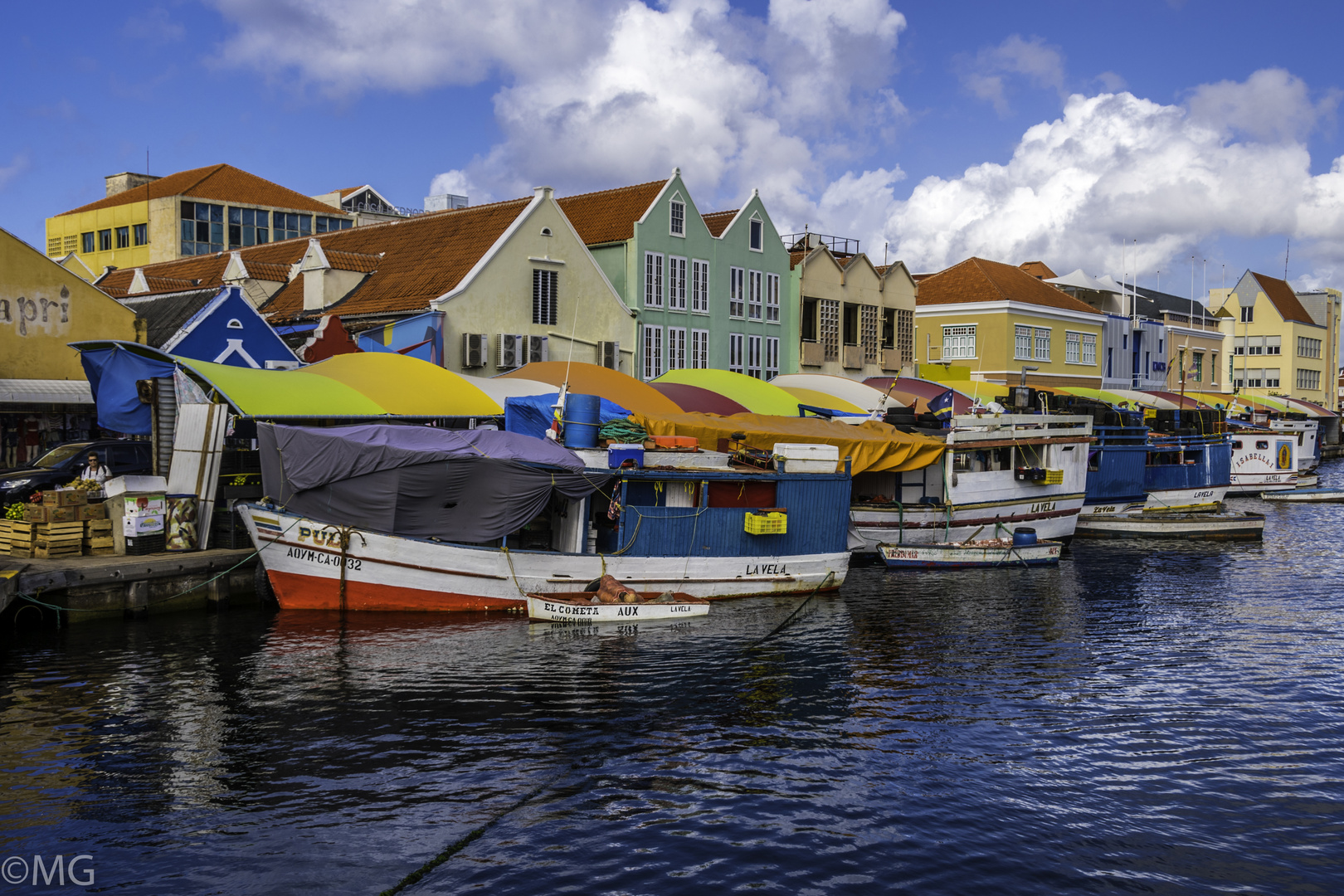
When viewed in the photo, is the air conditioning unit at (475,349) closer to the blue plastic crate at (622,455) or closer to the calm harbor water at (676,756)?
the blue plastic crate at (622,455)

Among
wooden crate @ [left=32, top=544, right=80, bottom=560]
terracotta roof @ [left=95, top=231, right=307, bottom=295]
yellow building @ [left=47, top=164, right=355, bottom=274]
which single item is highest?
yellow building @ [left=47, top=164, right=355, bottom=274]

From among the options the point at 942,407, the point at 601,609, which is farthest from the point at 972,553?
the point at 601,609

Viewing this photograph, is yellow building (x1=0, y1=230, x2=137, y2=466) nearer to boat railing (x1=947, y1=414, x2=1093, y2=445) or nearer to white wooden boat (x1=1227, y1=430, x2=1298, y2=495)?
boat railing (x1=947, y1=414, x2=1093, y2=445)

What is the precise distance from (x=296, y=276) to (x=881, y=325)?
108 feet

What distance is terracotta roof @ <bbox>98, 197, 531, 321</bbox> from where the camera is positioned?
4312 centimetres

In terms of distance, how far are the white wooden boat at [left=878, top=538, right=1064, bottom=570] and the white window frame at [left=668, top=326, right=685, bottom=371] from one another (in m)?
18.6

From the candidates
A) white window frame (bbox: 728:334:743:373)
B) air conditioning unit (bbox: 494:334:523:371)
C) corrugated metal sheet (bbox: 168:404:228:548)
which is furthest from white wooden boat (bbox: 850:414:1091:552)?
corrugated metal sheet (bbox: 168:404:228:548)

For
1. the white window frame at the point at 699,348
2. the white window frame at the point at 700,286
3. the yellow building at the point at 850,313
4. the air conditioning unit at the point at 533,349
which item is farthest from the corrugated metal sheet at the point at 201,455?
the yellow building at the point at 850,313

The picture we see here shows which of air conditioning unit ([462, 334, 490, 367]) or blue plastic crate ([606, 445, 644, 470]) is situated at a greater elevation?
air conditioning unit ([462, 334, 490, 367])

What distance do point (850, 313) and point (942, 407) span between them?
16258 mm

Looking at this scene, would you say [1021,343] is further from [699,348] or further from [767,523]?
[767,523]

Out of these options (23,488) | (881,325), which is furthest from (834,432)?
(881,325)

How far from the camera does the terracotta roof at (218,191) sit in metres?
72.6

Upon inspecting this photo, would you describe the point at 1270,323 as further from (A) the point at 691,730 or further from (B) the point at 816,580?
(A) the point at 691,730
